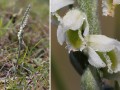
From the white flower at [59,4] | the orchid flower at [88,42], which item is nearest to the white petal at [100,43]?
the orchid flower at [88,42]

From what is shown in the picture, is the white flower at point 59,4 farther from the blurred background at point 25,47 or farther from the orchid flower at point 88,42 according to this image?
the blurred background at point 25,47

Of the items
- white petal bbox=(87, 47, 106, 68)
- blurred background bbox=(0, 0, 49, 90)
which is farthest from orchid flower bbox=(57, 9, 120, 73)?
blurred background bbox=(0, 0, 49, 90)

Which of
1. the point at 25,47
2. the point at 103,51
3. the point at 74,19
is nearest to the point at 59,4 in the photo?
the point at 74,19

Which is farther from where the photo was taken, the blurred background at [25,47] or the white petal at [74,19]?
the blurred background at [25,47]

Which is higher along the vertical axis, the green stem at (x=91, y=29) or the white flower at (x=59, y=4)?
the white flower at (x=59, y=4)

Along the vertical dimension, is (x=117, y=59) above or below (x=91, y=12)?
below

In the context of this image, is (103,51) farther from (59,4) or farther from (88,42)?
(59,4)

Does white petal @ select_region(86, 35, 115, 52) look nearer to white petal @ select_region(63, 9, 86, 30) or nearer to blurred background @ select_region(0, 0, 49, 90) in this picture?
white petal @ select_region(63, 9, 86, 30)
